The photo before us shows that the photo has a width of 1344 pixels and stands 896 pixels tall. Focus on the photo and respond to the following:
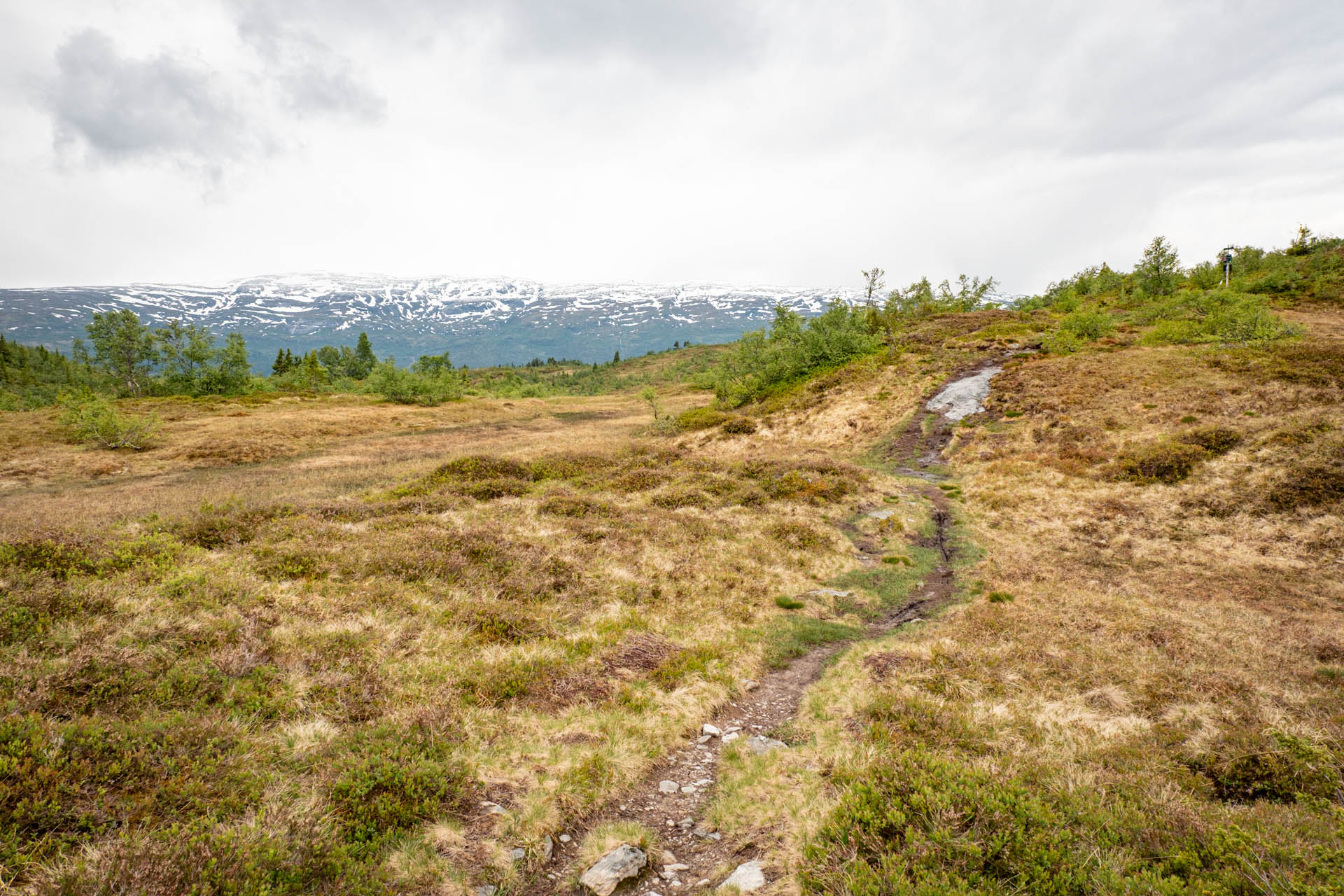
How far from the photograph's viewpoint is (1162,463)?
24.5 m

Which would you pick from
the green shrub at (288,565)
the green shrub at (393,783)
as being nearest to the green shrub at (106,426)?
the green shrub at (288,565)

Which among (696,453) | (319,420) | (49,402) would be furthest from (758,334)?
(49,402)

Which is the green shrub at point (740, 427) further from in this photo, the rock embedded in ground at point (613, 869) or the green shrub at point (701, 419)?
the rock embedded in ground at point (613, 869)

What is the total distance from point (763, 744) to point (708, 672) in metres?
2.43

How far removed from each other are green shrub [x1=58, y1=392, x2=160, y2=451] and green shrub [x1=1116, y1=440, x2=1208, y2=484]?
76.8 meters

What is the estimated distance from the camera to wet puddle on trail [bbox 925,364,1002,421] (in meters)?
40.8

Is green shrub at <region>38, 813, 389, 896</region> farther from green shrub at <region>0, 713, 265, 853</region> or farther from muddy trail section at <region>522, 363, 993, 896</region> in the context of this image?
muddy trail section at <region>522, 363, 993, 896</region>

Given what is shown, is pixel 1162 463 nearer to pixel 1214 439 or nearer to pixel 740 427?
pixel 1214 439

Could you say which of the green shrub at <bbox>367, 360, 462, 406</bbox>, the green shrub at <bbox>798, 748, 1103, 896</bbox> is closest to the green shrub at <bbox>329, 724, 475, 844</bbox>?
the green shrub at <bbox>798, 748, 1103, 896</bbox>

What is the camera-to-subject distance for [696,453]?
141 ft

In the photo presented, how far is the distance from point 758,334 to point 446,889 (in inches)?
2477

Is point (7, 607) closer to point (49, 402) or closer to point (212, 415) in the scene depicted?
point (212, 415)

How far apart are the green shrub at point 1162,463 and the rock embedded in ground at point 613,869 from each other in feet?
95.4

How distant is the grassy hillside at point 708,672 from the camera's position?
585 cm
